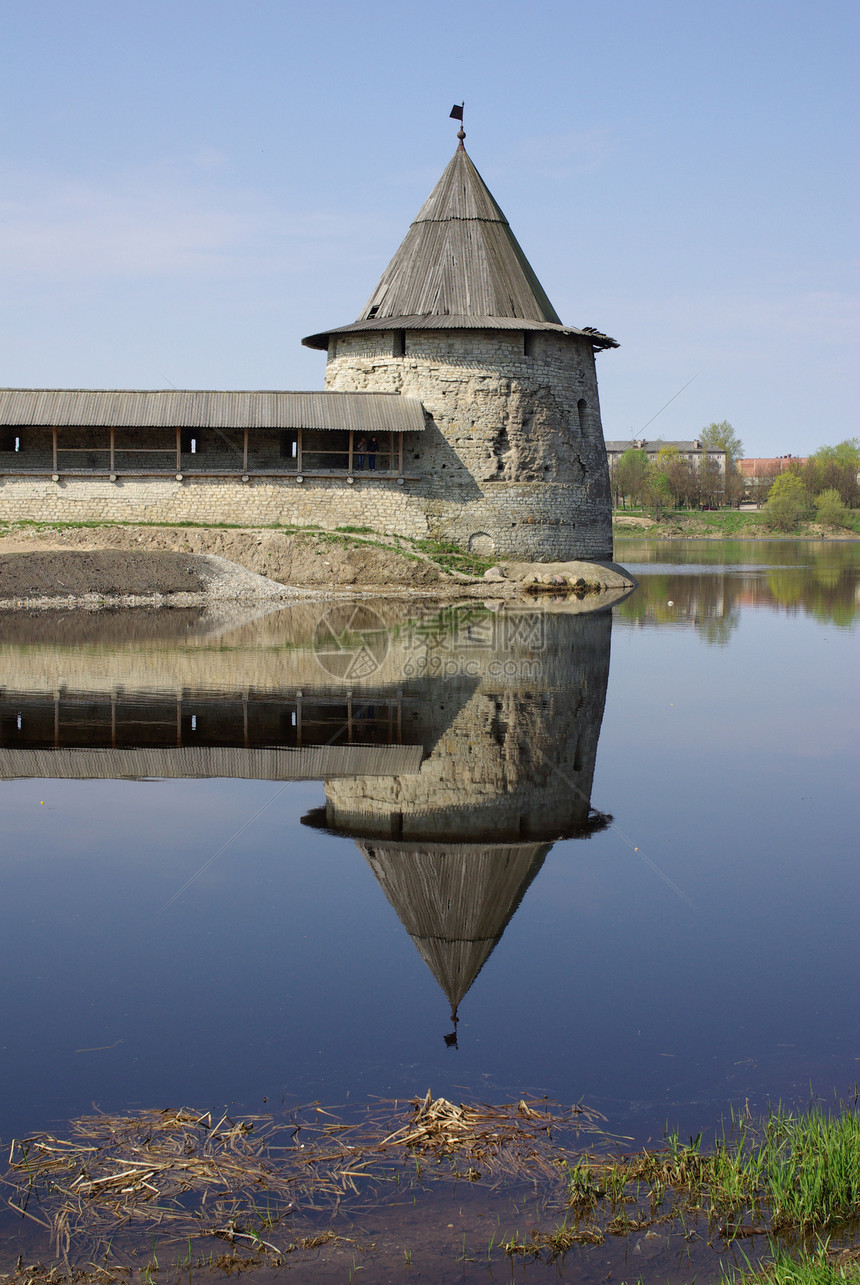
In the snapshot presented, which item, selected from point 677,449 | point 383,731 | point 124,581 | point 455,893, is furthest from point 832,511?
point 455,893

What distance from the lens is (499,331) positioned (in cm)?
2983

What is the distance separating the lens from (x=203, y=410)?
2927 cm

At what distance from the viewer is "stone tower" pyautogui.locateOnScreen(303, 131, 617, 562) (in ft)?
98.5

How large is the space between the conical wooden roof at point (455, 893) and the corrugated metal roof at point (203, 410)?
75.7 ft

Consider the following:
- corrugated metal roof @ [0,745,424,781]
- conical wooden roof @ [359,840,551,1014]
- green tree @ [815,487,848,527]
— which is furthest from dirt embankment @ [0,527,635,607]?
green tree @ [815,487,848,527]

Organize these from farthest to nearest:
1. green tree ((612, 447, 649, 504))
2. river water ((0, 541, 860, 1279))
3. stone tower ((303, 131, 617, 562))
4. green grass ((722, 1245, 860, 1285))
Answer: green tree ((612, 447, 649, 504)) → stone tower ((303, 131, 617, 562)) → river water ((0, 541, 860, 1279)) → green grass ((722, 1245, 860, 1285))

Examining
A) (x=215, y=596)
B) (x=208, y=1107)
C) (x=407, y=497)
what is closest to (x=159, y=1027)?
(x=208, y=1107)

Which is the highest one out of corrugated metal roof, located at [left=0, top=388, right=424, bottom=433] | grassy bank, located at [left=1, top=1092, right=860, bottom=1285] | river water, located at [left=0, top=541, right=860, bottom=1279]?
corrugated metal roof, located at [left=0, top=388, right=424, bottom=433]

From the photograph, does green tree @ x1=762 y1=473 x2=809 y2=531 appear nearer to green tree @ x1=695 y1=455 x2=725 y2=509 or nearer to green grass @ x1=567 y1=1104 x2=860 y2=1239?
green tree @ x1=695 y1=455 x2=725 y2=509

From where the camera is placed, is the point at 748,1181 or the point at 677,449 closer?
the point at 748,1181

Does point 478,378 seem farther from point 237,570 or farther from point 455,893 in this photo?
point 455,893

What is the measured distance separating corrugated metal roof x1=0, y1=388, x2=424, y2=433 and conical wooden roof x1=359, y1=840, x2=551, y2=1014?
2308 centimetres

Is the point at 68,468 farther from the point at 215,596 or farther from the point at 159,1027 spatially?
the point at 159,1027

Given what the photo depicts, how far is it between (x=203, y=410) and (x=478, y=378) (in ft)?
23.9
